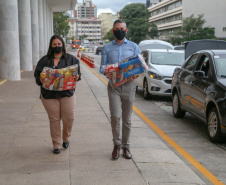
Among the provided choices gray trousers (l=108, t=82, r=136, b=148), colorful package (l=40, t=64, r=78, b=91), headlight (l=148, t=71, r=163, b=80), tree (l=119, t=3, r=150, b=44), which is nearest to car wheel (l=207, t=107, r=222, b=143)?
gray trousers (l=108, t=82, r=136, b=148)

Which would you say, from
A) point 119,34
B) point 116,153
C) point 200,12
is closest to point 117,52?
point 119,34

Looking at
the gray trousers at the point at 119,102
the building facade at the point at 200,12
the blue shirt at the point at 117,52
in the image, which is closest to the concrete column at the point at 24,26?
the blue shirt at the point at 117,52

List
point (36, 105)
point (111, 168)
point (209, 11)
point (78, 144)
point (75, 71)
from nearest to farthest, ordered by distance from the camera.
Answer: point (111, 168), point (75, 71), point (78, 144), point (36, 105), point (209, 11)

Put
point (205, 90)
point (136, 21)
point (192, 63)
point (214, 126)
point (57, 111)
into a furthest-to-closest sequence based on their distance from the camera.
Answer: point (136, 21), point (192, 63), point (205, 90), point (214, 126), point (57, 111)

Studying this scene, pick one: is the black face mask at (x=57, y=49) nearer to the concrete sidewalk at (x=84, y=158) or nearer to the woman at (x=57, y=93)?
the woman at (x=57, y=93)

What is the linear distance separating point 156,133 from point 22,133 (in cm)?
263

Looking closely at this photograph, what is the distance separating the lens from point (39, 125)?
7363mm

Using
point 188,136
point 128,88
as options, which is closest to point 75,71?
point 128,88

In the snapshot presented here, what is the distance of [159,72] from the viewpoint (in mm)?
11680

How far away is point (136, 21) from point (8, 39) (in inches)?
3260

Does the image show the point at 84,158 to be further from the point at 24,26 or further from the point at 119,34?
the point at 24,26

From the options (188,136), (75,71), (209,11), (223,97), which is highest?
(209,11)

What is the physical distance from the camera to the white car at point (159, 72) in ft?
37.8

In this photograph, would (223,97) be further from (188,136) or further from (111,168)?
(111,168)
